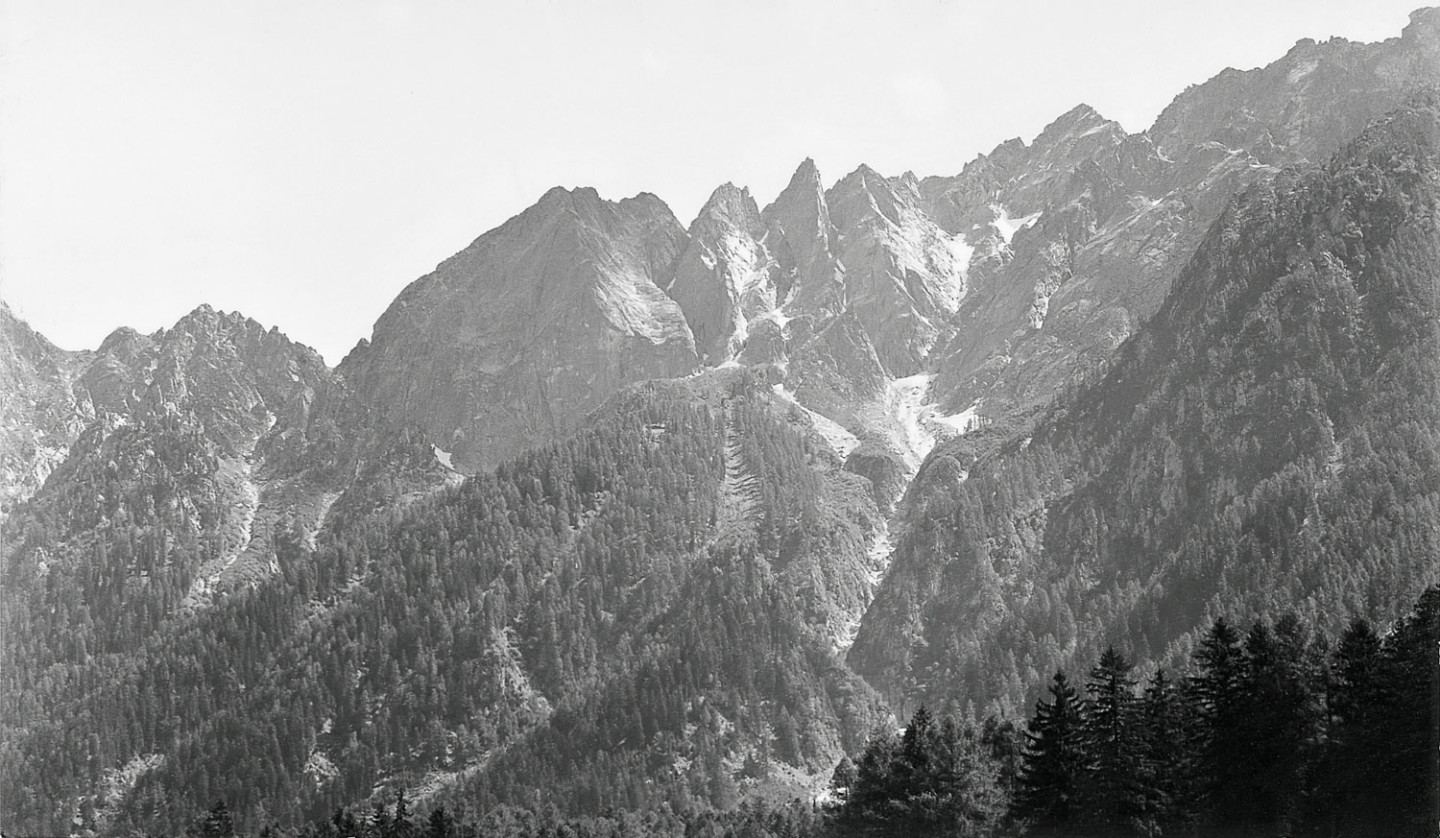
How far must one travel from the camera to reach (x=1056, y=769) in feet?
383

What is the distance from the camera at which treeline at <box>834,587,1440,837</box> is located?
106562 mm

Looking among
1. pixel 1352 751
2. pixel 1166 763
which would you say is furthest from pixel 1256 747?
pixel 1352 751

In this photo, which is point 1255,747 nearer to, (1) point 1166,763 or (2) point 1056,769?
(1) point 1166,763

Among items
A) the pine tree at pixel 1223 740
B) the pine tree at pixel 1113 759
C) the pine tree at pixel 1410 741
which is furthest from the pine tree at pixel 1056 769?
the pine tree at pixel 1410 741

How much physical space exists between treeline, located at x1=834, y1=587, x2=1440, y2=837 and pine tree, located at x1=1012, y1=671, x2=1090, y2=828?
104mm

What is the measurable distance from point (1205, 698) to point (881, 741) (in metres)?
54.0

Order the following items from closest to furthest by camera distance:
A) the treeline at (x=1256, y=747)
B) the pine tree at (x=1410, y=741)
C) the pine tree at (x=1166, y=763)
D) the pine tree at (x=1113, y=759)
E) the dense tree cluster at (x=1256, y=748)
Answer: the pine tree at (x=1410, y=741)
the treeline at (x=1256, y=747)
the dense tree cluster at (x=1256, y=748)
the pine tree at (x=1113, y=759)
the pine tree at (x=1166, y=763)

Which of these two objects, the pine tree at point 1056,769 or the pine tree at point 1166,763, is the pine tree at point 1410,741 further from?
the pine tree at point 1056,769

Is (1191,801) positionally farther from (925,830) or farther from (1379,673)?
(925,830)

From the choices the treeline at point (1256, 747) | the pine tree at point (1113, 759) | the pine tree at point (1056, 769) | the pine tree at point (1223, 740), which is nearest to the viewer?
the treeline at point (1256, 747)

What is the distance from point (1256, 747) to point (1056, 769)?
14167 millimetres

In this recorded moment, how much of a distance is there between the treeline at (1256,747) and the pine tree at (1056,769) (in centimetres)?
10

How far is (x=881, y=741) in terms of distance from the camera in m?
167

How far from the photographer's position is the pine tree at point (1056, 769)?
11488 cm
